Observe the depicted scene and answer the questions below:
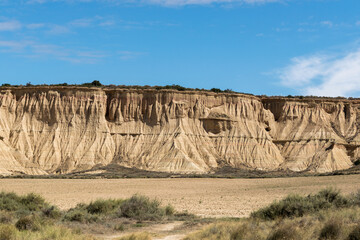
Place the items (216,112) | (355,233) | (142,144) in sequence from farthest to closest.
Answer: (216,112) → (142,144) → (355,233)

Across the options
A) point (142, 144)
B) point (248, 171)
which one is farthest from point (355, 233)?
point (142, 144)

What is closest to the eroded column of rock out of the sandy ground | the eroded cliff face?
the eroded cliff face

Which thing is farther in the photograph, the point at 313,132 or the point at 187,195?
the point at 313,132

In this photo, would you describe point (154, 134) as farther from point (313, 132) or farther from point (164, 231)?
point (164, 231)

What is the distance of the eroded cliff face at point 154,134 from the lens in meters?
65.2

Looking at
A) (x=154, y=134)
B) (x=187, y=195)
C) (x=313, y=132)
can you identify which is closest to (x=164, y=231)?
(x=187, y=195)

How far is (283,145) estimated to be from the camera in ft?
250

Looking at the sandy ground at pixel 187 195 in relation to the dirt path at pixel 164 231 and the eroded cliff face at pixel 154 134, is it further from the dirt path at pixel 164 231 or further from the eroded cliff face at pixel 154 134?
the eroded cliff face at pixel 154 134

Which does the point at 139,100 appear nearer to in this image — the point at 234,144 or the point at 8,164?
the point at 234,144

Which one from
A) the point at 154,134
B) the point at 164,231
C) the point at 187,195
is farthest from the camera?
the point at 154,134

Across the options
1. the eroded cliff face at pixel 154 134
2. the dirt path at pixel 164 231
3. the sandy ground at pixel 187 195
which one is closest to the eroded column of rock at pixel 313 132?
the eroded cliff face at pixel 154 134

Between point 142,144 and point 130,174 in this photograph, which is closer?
point 130,174

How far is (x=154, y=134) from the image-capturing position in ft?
228

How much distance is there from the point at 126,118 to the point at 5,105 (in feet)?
54.6
